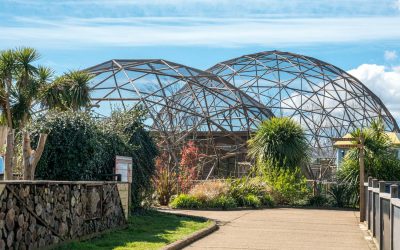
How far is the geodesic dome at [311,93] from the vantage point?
4975 centimetres

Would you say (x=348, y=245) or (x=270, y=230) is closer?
(x=348, y=245)

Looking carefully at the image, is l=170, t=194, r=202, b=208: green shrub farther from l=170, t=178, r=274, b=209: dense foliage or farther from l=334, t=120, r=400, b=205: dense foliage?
l=334, t=120, r=400, b=205: dense foliage

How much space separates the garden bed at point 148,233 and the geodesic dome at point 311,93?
1149 inches

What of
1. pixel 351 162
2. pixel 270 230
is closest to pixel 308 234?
pixel 270 230

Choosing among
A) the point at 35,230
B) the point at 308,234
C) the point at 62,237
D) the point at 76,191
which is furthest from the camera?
the point at 308,234

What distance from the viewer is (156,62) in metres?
39.5

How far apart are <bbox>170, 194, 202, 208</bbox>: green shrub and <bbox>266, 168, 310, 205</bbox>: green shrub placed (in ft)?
14.4

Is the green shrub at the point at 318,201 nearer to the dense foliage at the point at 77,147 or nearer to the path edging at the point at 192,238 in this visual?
the dense foliage at the point at 77,147

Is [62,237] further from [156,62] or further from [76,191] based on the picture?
[156,62]

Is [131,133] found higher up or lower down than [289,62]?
lower down

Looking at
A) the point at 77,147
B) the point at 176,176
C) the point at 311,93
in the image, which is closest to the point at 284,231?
the point at 77,147

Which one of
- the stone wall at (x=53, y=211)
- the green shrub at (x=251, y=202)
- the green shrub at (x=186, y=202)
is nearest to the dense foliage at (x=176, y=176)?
the green shrub at (x=186, y=202)

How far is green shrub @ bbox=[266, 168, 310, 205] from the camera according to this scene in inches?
1073

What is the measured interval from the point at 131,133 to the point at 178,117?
1751 centimetres
